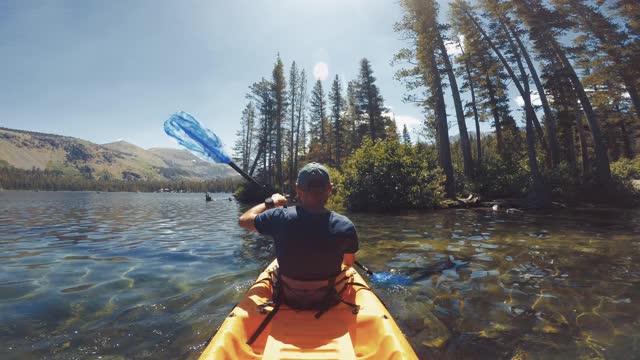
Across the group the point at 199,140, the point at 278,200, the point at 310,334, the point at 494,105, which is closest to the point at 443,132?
the point at 494,105

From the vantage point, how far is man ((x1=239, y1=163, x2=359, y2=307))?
3205 mm

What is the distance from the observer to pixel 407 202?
2077 centimetres

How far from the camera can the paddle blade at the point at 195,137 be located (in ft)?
18.3

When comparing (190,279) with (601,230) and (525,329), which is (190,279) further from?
(601,230)

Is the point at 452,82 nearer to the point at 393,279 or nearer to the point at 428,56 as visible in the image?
the point at 428,56

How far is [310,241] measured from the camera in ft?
10.4

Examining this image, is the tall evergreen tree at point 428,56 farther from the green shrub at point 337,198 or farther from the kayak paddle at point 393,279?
the kayak paddle at point 393,279

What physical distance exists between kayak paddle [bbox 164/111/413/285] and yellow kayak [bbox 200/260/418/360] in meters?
2.48

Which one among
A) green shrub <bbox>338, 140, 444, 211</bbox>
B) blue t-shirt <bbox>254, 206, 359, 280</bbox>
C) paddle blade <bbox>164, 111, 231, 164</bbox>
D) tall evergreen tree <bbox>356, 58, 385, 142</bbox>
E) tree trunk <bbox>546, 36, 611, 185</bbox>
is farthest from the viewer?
tall evergreen tree <bbox>356, 58, 385, 142</bbox>

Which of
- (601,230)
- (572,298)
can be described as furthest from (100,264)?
(601,230)

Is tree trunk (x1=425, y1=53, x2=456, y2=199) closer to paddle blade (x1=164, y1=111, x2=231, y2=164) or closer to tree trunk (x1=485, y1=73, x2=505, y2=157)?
tree trunk (x1=485, y1=73, x2=505, y2=157)

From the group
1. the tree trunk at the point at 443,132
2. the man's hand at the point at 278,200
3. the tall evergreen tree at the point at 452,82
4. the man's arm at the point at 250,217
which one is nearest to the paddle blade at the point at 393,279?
the man's hand at the point at 278,200

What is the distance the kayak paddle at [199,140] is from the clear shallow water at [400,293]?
1.57ft

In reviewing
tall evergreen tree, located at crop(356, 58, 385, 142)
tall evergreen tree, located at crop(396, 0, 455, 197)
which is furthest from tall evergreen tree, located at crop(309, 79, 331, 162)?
tall evergreen tree, located at crop(396, 0, 455, 197)
